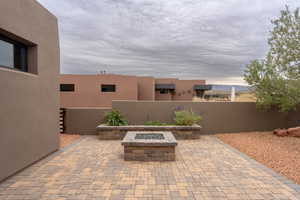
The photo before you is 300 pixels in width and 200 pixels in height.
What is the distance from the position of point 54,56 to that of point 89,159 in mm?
3299

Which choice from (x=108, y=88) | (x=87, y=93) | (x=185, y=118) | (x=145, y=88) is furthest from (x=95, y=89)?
(x=185, y=118)

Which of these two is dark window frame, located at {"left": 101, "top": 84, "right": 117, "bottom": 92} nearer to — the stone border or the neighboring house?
the neighboring house

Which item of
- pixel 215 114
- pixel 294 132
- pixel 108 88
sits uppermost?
pixel 108 88

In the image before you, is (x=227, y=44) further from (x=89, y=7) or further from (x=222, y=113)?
(x=89, y=7)

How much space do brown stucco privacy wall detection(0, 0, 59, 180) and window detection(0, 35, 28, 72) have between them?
168 mm

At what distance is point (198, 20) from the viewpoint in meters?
7.97

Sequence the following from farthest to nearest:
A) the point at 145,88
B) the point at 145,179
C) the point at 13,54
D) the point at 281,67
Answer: the point at 145,88
the point at 281,67
the point at 13,54
the point at 145,179

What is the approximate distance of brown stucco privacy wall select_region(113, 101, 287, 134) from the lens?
7.12 meters

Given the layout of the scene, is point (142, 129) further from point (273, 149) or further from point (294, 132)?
point (294, 132)

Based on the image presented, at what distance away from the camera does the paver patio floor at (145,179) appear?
2576mm

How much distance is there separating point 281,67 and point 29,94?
28.4 ft

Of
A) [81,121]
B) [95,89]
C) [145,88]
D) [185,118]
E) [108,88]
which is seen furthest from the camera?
[145,88]

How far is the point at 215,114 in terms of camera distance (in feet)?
23.8

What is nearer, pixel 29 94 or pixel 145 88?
pixel 29 94
